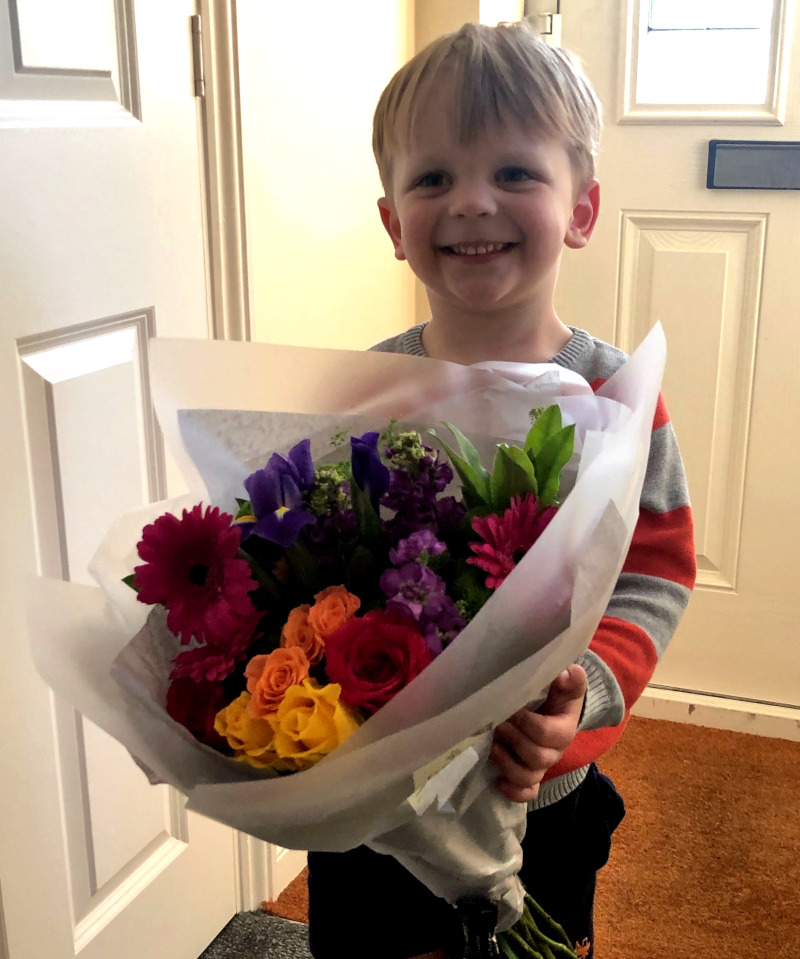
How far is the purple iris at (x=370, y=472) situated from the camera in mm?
572

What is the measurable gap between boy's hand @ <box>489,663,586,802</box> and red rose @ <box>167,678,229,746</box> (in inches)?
7.3

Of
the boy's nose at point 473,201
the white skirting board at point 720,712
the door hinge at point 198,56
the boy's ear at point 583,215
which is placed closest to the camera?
the boy's nose at point 473,201

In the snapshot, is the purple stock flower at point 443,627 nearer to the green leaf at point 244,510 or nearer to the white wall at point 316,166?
the green leaf at point 244,510

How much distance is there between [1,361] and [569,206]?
0.56m

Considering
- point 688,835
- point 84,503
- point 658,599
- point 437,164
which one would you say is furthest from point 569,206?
point 688,835

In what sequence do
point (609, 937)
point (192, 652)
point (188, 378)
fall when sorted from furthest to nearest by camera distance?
point (609, 937)
point (188, 378)
point (192, 652)


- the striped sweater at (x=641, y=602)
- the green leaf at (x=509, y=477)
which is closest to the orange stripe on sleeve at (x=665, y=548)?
the striped sweater at (x=641, y=602)

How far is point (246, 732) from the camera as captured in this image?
508 mm

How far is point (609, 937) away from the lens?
1.53m

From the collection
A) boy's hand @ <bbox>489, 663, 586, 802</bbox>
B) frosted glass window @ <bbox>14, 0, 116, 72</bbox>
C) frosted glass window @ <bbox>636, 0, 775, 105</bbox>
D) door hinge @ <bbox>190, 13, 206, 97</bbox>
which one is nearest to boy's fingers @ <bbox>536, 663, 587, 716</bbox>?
boy's hand @ <bbox>489, 663, 586, 802</bbox>

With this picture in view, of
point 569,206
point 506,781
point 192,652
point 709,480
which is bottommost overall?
point 709,480

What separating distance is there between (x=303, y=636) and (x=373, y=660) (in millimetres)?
44

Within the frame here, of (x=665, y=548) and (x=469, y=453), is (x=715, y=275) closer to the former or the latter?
(x=665, y=548)

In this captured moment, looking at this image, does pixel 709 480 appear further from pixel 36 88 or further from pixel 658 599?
pixel 36 88
